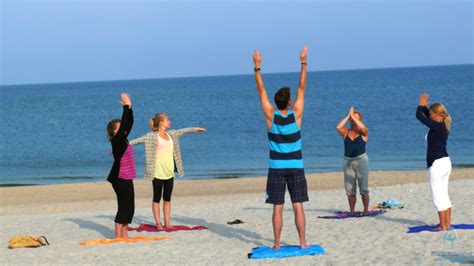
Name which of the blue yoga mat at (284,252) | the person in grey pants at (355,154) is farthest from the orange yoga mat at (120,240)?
the person in grey pants at (355,154)

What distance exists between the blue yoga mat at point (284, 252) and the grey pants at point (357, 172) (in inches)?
111

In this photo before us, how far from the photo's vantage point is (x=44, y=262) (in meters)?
10.7

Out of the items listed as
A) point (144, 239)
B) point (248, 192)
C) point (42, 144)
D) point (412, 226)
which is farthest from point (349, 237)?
point (42, 144)

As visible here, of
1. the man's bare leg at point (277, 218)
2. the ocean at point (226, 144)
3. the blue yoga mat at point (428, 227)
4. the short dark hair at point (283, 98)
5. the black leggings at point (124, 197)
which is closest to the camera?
the short dark hair at point (283, 98)

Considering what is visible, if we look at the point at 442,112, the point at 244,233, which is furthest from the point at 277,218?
the point at 442,112

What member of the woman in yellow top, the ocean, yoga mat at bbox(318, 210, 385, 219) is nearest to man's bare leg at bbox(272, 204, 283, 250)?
the woman in yellow top

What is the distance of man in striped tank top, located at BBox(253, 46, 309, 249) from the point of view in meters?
9.59

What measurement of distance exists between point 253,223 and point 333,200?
140 inches

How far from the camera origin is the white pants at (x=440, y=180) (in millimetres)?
10672

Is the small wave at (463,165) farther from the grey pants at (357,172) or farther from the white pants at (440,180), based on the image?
the white pants at (440,180)

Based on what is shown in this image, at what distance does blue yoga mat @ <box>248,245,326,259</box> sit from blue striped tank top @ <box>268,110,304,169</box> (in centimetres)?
109

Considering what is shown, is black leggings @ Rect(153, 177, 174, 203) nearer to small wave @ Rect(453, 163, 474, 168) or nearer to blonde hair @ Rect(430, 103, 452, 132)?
blonde hair @ Rect(430, 103, 452, 132)

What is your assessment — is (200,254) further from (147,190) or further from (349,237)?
(147,190)

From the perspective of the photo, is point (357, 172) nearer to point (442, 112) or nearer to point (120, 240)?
point (442, 112)
